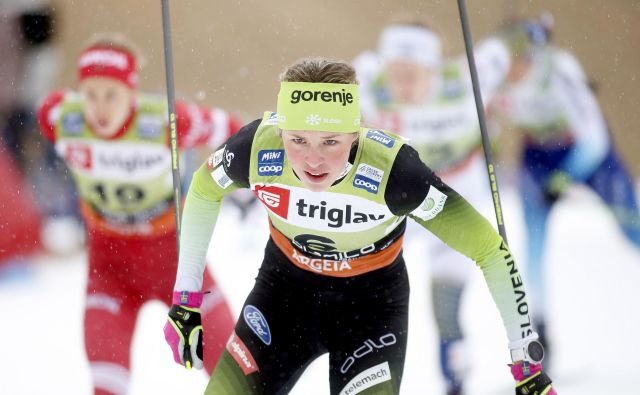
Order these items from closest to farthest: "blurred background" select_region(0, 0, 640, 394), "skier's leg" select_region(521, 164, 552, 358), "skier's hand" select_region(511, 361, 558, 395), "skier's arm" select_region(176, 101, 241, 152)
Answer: "skier's hand" select_region(511, 361, 558, 395) < "skier's arm" select_region(176, 101, 241, 152) < "blurred background" select_region(0, 0, 640, 394) < "skier's leg" select_region(521, 164, 552, 358)

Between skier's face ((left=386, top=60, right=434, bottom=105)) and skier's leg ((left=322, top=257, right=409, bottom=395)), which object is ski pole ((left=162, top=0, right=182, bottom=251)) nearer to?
skier's leg ((left=322, top=257, right=409, bottom=395))

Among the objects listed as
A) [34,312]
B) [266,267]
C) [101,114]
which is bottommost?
[266,267]

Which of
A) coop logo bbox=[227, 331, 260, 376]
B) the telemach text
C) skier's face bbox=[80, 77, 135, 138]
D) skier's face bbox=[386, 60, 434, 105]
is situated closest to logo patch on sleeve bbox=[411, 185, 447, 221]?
the telemach text

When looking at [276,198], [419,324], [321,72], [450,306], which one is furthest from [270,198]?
[419,324]

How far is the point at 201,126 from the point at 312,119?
1597 millimetres

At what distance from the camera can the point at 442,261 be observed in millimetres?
4414

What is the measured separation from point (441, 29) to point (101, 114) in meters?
5.04

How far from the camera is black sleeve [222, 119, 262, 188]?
2.22 meters

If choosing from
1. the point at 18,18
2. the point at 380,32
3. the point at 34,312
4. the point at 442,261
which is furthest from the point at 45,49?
the point at 442,261

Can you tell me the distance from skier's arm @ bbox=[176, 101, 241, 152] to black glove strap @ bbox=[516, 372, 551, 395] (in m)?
1.82

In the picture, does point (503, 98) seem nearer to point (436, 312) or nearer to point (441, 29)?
point (441, 29)

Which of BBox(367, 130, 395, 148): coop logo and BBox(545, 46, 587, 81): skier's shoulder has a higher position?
BBox(545, 46, 587, 81): skier's shoulder

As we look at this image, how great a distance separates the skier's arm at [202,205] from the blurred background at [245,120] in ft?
6.96

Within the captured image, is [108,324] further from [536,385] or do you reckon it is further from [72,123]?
[536,385]
